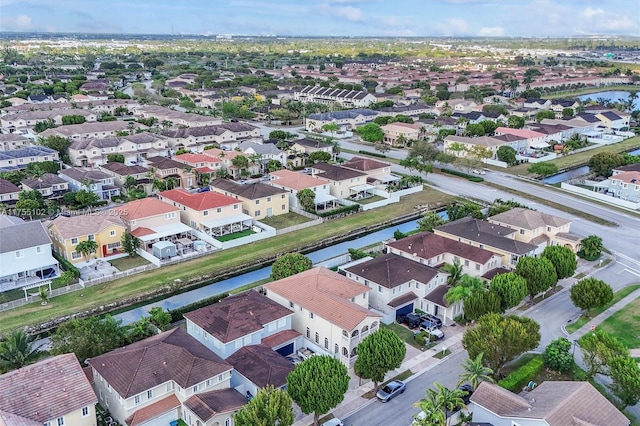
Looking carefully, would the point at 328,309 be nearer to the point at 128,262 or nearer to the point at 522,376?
the point at 522,376

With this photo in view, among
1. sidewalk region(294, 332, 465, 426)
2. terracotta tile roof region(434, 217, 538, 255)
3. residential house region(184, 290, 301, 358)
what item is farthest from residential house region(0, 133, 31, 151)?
sidewalk region(294, 332, 465, 426)

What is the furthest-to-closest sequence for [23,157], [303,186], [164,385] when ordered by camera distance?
[23,157] → [303,186] → [164,385]

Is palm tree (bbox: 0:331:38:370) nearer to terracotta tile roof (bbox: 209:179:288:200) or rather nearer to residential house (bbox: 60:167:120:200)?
terracotta tile roof (bbox: 209:179:288:200)

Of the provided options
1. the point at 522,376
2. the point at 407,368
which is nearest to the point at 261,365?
the point at 407,368

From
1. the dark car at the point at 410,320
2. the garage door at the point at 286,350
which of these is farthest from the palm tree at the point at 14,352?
the dark car at the point at 410,320

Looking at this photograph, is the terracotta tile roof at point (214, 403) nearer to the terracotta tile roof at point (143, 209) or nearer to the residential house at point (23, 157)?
the terracotta tile roof at point (143, 209)

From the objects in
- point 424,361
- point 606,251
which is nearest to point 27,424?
point 424,361

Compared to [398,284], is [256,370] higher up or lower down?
lower down
